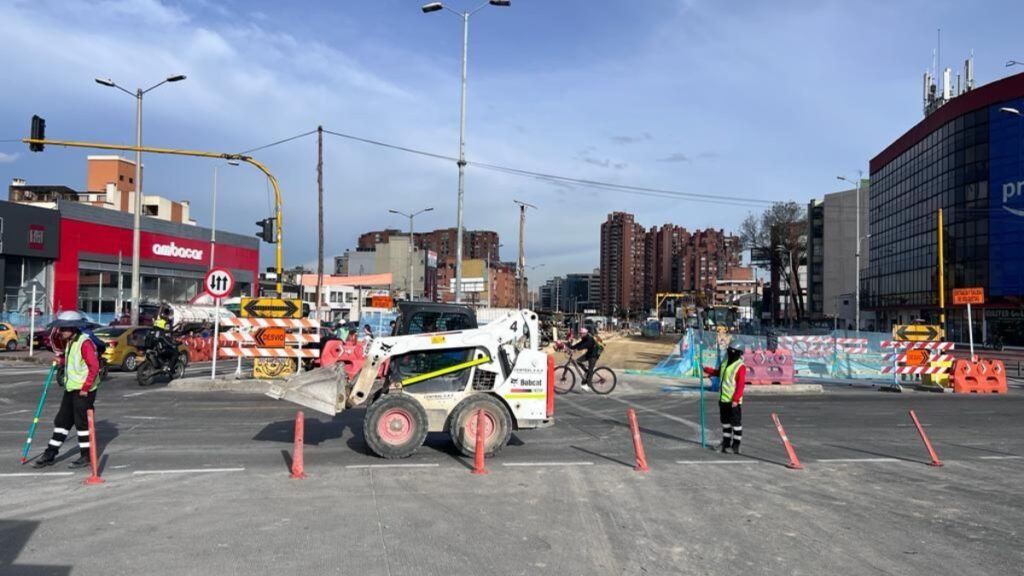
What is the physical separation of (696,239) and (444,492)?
197484mm

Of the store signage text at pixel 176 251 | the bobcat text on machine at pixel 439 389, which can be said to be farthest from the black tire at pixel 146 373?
the store signage text at pixel 176 251

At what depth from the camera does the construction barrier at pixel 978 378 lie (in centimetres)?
2239

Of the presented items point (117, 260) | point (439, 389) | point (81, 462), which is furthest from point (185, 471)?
point (117, 260)

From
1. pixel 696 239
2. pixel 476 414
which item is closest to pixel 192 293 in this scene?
pixel 476 414

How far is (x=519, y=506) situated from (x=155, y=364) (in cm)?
1562

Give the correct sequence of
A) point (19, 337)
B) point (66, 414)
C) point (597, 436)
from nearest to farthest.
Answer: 1. point (66, 414)
2. point (597, 436)
3. point (19, 337)

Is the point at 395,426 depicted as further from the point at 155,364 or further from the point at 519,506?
the point at 155,364

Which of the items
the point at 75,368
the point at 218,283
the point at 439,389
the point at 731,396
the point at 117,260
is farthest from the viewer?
the point at 117,260

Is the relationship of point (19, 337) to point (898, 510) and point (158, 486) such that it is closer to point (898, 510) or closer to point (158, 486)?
point (158, 486)

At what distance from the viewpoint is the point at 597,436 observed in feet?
40.4

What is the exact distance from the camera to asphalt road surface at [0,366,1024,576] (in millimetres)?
5918

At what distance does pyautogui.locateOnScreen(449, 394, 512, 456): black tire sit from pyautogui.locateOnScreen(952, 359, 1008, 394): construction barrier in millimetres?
18204

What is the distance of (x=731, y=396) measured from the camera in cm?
1075

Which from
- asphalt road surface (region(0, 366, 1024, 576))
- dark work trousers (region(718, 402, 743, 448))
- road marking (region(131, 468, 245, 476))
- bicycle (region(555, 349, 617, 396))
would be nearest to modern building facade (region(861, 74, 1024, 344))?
bicycle (region(555, 349, 617, 396))
